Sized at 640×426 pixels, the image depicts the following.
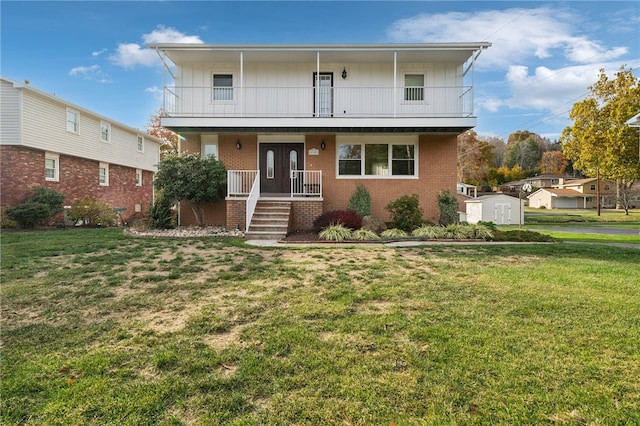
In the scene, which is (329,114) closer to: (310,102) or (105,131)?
(310,102)

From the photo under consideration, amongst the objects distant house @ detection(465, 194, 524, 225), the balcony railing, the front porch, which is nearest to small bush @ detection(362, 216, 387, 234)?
the front porch

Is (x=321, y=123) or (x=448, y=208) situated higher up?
(x=321, y=123)

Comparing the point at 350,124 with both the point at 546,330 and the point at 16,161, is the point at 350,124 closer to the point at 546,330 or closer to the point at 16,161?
the point at 546,330

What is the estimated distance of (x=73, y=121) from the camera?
59.5ft

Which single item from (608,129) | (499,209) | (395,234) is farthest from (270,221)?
(608,129)

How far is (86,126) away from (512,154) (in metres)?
68.3

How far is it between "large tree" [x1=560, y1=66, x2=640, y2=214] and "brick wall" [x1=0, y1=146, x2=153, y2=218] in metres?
35.1

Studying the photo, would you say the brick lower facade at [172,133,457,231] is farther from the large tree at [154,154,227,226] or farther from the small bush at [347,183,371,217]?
the large tree at [154,154,227,226]

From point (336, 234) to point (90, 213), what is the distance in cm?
1243

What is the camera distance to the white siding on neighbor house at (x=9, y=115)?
14867 millimetres

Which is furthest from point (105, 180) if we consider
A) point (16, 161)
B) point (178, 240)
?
point (178, 240)

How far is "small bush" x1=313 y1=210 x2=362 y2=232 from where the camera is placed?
11.2 m

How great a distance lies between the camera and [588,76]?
26.3m

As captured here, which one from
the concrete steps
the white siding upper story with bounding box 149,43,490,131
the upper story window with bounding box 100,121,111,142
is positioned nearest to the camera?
the concrete steps
